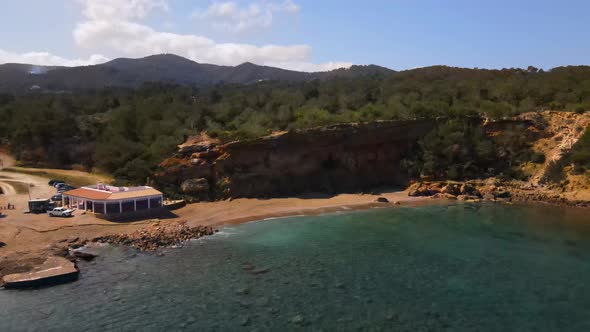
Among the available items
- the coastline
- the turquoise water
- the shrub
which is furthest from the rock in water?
the shrub

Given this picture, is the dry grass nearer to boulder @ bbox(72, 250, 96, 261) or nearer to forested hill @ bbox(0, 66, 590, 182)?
forested hill @ bbox(0, 66, 590, 182)

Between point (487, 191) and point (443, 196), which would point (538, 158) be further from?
point (443, 196)

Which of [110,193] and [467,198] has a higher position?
[110,193]

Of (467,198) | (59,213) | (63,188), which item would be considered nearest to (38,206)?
(59,213)

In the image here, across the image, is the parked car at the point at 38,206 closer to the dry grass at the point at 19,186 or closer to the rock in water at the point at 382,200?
the dry grass at the point at 19,186

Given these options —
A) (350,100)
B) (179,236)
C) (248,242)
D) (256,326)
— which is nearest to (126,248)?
(179,236)
